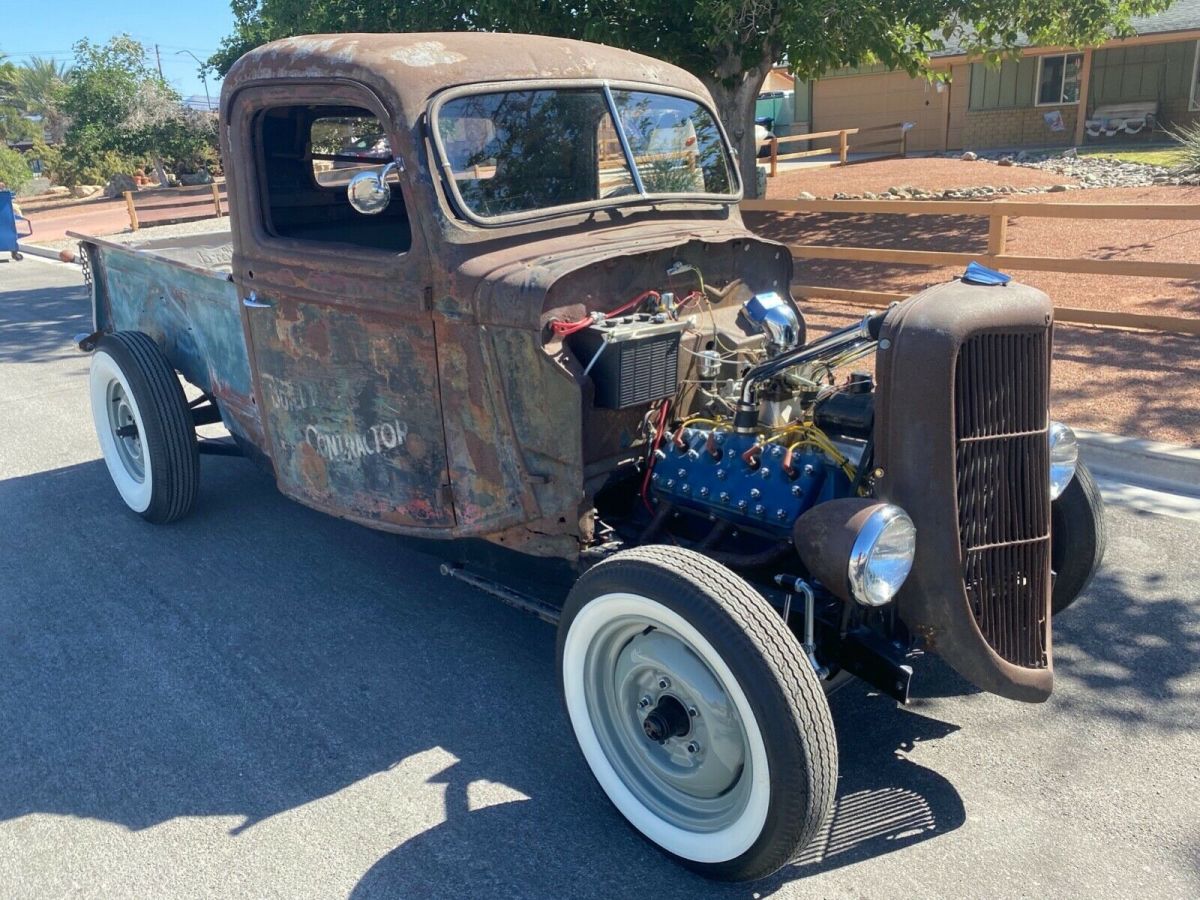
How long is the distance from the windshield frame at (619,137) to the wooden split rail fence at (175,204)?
48.0 feet

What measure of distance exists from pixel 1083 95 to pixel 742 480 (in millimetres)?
23583

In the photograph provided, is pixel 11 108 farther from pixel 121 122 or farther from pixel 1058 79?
pixel 1058 79

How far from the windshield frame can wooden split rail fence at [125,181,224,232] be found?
14620mm

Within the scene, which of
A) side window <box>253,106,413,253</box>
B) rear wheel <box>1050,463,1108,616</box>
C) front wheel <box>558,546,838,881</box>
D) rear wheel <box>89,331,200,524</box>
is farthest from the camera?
rear wheel <box>89,331,200,524</box>

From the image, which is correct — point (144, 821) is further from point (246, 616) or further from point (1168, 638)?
point (1168, 638)

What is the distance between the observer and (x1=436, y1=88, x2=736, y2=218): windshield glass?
130 inches

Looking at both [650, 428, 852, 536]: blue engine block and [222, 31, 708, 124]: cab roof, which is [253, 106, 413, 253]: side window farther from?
[650, 428, 852, 536]: blue engine block

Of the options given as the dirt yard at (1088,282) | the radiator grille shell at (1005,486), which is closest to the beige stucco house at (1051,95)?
the dirt yard at (1088,282)

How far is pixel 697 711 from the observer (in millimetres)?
2594

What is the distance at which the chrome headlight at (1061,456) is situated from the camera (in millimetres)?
3070

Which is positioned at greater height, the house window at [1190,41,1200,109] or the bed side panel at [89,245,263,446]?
the house window at [1190,41,1200,109]

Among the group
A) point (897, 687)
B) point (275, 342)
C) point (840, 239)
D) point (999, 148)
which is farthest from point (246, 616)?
point (999, 148)

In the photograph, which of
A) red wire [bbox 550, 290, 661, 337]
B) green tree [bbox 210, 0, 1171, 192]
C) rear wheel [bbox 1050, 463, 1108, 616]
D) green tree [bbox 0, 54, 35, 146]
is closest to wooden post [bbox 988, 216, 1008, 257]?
green tree [bbox 210, 0, 1171, 192]

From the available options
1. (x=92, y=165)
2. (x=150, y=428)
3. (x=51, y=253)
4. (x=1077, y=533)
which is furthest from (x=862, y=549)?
(x=92, y=165)
